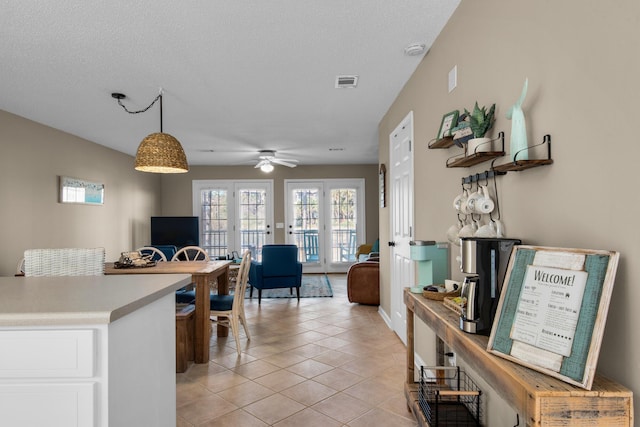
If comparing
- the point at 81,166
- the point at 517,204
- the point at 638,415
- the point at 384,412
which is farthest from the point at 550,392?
the point at 81,166

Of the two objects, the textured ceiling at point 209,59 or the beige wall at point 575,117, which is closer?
the beige wall at point 575,117

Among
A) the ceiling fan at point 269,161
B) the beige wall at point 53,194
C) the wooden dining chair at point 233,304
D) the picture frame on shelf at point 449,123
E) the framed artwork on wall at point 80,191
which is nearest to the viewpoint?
the picture frame on shelf at point 449,123

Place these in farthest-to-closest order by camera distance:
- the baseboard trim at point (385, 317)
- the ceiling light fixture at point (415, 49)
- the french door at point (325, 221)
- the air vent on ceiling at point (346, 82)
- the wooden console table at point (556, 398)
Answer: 1. the french door at point (325, 221)
2. the baseboard trim at point (385, 317)
3. the air vent on ceiling at point (346, 82)
4. the ceiling light fixture at point (415, 49)
5. the wooden console table at point (556, 398)

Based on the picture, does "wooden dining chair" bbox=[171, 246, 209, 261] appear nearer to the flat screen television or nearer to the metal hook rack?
the flat screen television

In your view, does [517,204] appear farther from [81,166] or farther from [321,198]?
[321,198]

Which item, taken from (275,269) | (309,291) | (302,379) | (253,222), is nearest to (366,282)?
(275,269)

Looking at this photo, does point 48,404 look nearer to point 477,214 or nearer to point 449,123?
point 477,214

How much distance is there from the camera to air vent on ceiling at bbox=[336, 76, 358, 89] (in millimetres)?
3404

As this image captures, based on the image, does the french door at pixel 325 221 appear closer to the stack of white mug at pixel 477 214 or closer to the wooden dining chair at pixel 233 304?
the wooden dining chair at pixel 233 304

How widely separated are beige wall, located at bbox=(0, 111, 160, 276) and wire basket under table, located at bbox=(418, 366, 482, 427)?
459 centimetres

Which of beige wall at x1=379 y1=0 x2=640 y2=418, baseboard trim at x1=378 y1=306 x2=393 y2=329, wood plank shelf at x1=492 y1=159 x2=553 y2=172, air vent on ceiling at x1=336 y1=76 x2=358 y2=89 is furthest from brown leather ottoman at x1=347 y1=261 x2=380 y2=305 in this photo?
wood plank shelf at x1=492 y1=159 x2=553 y2=172

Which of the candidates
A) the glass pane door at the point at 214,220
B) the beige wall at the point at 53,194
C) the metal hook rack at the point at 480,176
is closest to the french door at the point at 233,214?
the glass pane door at the point at 214,220

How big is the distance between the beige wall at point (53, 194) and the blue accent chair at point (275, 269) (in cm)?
255

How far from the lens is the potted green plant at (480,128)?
71.0 inches
